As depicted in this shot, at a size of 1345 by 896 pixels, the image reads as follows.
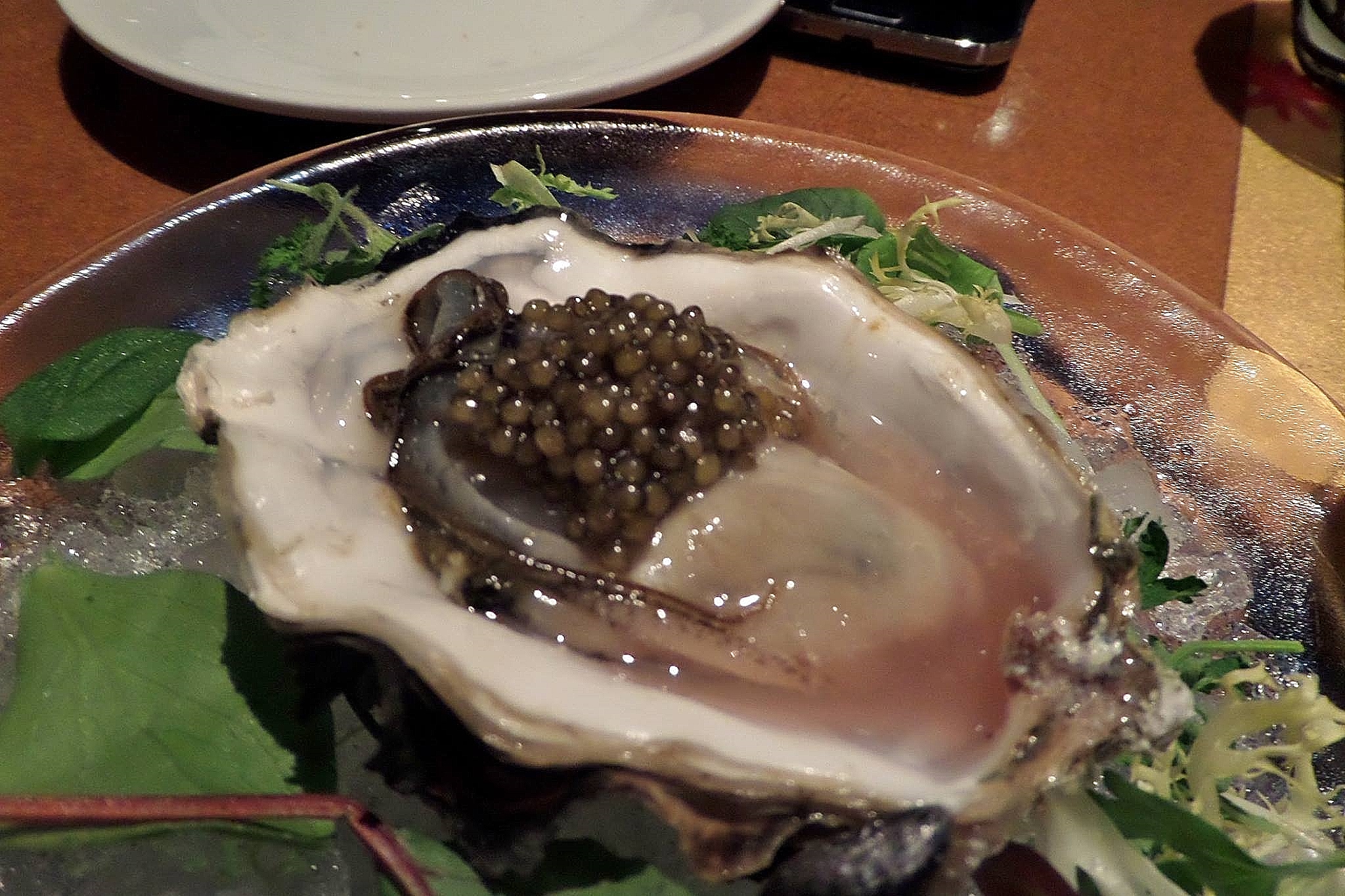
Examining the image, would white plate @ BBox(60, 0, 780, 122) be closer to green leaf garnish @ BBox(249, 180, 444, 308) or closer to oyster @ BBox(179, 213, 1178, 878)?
green leaf garnish @ BBox(249, 180, 444, 308)

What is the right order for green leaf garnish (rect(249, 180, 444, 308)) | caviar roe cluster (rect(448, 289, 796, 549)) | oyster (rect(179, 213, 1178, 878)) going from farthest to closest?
green leaf garnish (rect(249, 180, 444, 308))
caviar roe cluster (rect(448, 289, 796, 549))
oyster (rect(179, 213, 1178, 878))

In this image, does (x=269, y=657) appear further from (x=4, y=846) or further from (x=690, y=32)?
(x=690, y=32)

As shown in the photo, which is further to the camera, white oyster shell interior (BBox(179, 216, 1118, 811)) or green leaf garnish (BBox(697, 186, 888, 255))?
green leaf garnish (BBox(697, 186, 888, 255))

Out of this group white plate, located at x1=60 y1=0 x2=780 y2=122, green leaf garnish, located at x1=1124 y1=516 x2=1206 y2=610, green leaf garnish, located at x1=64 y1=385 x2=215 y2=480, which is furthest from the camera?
white plate, located at x1=60 y1=0 x2=780 y2=122

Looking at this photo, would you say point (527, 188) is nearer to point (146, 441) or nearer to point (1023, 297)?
point (146, 441)

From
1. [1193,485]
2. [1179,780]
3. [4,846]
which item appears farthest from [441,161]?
[1179,780]

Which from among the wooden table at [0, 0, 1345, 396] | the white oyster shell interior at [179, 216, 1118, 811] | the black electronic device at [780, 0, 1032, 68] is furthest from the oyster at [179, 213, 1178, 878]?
the black electronic device at [780, 0, 1032, 68]
